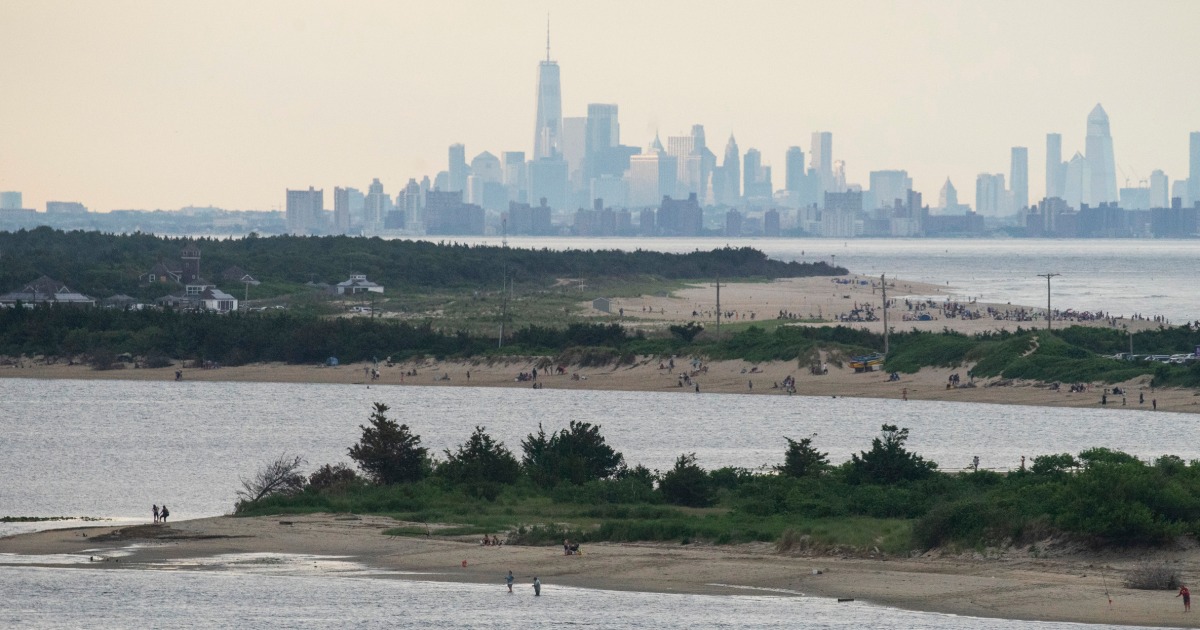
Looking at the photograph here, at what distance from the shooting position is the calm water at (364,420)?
49.4m

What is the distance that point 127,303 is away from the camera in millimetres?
114938

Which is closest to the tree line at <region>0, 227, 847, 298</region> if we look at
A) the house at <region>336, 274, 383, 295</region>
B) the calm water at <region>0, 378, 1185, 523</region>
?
the house at <region>336, 274, 383, 295</region>

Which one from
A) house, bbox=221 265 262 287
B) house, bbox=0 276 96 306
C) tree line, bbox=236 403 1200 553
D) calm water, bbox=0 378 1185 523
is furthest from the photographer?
house, bbox=221 265 262 287

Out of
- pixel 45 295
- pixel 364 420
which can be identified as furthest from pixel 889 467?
pixel 45 295

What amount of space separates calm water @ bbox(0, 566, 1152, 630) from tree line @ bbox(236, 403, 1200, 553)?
17.9 feet

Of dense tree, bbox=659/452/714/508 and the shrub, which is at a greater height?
dense tree, bbox=659/452/714/508

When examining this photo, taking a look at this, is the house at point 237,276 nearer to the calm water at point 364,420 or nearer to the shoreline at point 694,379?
the shoreline at point 694,379

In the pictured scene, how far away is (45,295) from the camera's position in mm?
115188

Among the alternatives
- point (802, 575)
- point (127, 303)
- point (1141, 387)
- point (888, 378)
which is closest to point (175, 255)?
point (127, 303)

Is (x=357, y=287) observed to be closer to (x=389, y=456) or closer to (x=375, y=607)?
(x=389, y=456)

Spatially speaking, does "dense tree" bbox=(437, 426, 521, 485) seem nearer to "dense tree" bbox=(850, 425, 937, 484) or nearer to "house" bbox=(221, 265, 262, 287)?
"dense tree" bbox=(850, 425, 937, 484)

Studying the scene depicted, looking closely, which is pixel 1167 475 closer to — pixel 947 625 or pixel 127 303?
pixel 947 625

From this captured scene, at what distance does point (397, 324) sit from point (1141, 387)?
44.5 meters

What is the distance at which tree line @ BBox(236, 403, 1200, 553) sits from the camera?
32.8 m
